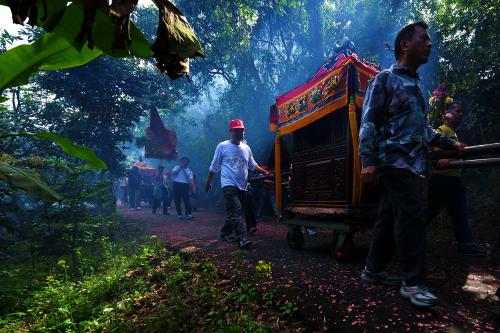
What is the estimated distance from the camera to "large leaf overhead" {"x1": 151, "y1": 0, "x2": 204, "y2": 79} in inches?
47.2

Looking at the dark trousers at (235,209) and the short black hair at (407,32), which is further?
the dark trousers at (235,209)

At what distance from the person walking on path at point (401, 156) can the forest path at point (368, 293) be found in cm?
22

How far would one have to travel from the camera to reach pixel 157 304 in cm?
330

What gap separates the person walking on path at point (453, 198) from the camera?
13.5 feet

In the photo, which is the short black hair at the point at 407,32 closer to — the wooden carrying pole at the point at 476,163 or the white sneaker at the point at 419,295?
the wooden carrying pole at the point at 476,163

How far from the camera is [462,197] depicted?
14.1ft

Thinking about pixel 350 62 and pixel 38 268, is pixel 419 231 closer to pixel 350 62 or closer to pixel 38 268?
pixel 350 62

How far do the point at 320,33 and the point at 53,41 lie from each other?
14.3m

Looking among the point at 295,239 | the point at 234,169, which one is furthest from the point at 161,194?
the point at 295,239

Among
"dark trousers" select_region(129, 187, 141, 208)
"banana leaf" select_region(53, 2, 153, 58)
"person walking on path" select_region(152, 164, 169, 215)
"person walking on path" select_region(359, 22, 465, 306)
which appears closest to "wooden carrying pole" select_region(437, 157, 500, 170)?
"person walking on path" select_region(359, 22, 465, 306)

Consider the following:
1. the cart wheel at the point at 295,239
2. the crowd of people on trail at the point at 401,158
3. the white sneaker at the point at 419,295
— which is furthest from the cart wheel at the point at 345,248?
the white sneaker at the point at 419,295

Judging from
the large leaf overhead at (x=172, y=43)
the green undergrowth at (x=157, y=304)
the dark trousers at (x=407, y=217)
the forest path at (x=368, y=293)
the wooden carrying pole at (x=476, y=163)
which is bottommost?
the green undergrowth at (x=157, y=304)

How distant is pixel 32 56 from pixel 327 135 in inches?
144

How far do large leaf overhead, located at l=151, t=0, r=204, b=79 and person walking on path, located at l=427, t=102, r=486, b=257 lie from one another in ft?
12.3
